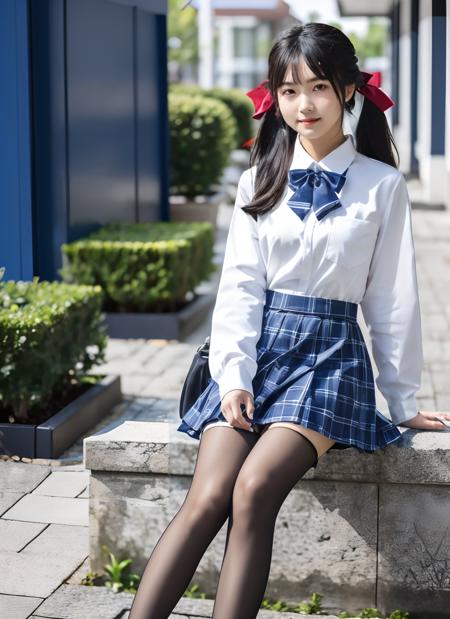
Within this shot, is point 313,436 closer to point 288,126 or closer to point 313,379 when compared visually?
point 313,379

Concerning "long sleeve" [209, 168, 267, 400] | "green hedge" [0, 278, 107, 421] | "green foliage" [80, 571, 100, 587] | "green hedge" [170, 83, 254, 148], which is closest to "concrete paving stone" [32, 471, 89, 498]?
"green hedge" [0, 278, 107, 421]

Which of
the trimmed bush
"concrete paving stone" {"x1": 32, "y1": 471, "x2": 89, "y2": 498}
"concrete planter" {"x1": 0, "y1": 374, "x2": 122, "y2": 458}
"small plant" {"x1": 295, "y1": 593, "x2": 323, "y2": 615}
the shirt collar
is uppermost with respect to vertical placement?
the trimmed bush

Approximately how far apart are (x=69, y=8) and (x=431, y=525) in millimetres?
4252

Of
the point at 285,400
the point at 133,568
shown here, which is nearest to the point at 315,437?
the point at 285,400

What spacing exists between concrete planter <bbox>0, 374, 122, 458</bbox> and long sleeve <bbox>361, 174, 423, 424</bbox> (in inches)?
73.5

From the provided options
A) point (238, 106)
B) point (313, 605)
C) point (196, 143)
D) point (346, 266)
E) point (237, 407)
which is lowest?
point (313, 605)

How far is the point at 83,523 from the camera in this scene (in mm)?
3582

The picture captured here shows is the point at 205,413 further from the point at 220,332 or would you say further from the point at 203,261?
the point at 203,261

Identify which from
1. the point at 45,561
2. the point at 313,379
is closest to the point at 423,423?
the point at 313,379

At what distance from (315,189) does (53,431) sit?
1.95 m

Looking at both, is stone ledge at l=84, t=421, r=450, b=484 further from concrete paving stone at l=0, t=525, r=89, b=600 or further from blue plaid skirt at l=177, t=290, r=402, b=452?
concrete paving stone at l=0, t=525, r=89, b=600

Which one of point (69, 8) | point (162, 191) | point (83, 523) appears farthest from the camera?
point (162, 191)

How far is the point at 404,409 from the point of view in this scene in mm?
2916

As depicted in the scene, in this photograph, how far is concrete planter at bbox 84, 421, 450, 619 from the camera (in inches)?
115
